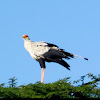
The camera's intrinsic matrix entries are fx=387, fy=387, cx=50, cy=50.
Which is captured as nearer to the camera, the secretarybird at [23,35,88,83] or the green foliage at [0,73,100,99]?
the green foliage at [0,73,100,99]

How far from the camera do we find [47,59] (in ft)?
51.9

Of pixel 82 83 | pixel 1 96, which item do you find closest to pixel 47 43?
pixel 82 83

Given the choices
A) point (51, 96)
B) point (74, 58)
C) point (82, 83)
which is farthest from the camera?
point (74, 58)

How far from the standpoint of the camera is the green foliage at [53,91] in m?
9.37

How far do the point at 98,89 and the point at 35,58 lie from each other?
20.8 feet

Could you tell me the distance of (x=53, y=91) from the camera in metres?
9.57

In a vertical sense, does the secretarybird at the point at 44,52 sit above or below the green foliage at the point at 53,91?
above

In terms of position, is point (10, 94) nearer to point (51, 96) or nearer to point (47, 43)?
point (51, 96)

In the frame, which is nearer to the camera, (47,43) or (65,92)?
(65,92)

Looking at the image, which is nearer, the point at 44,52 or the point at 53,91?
the point at 53,91

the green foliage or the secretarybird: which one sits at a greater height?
the secretarybird

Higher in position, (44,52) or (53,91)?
(44,52)

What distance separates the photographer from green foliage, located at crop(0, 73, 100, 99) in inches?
369

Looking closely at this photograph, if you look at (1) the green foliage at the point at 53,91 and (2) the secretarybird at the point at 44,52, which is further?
(2) the secretarybird at the point at 44,52
